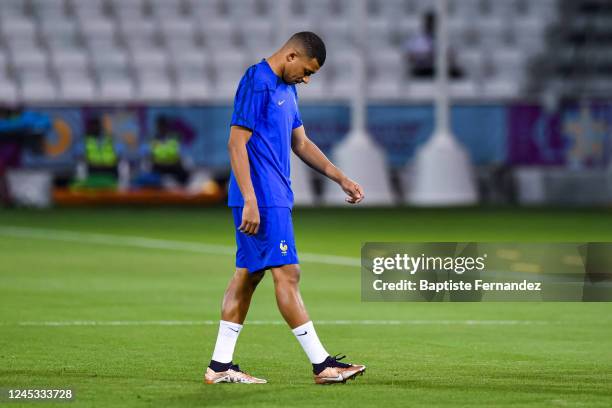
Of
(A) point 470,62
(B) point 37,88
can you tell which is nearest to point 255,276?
(B) point 37,88

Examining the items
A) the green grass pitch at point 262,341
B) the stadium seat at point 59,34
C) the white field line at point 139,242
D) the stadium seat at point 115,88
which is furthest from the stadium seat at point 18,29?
the green grass pitch at point 262,341

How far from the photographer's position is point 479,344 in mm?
9477

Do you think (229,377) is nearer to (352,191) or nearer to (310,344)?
(310,344)

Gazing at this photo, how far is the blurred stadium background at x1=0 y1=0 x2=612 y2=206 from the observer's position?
3178 cm

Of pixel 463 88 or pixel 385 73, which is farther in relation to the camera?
pixel 385 73

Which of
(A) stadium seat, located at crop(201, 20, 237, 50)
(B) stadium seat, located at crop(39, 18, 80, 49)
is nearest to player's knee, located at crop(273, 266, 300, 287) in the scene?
(A) stadium seat, located at crop(201, 20, 237, 50)

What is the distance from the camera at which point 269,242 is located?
7406 millimetres

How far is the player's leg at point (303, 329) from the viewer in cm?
746

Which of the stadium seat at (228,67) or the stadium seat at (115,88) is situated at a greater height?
the stadium seat at (228,67)

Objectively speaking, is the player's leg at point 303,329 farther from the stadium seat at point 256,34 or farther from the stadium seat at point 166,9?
the stadium seat at point 166,9

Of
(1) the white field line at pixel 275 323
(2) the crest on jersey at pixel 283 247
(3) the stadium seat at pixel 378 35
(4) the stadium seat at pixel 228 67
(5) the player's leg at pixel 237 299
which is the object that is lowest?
(1) the white field line at pixel 275 323

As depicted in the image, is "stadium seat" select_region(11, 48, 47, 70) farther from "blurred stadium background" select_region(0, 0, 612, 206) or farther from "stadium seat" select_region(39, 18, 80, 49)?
"stadium seat" select_region(39, 18, 80, 49)

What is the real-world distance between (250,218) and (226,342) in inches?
30.1

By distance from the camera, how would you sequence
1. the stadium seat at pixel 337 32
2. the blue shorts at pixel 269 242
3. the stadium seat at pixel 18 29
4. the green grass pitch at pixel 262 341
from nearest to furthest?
the green grass pitch at pixel 262 341, the blue shorts at pixel 269 242, the stadium seat at pixel 18 29, the stadium seat at pixel 337 32
